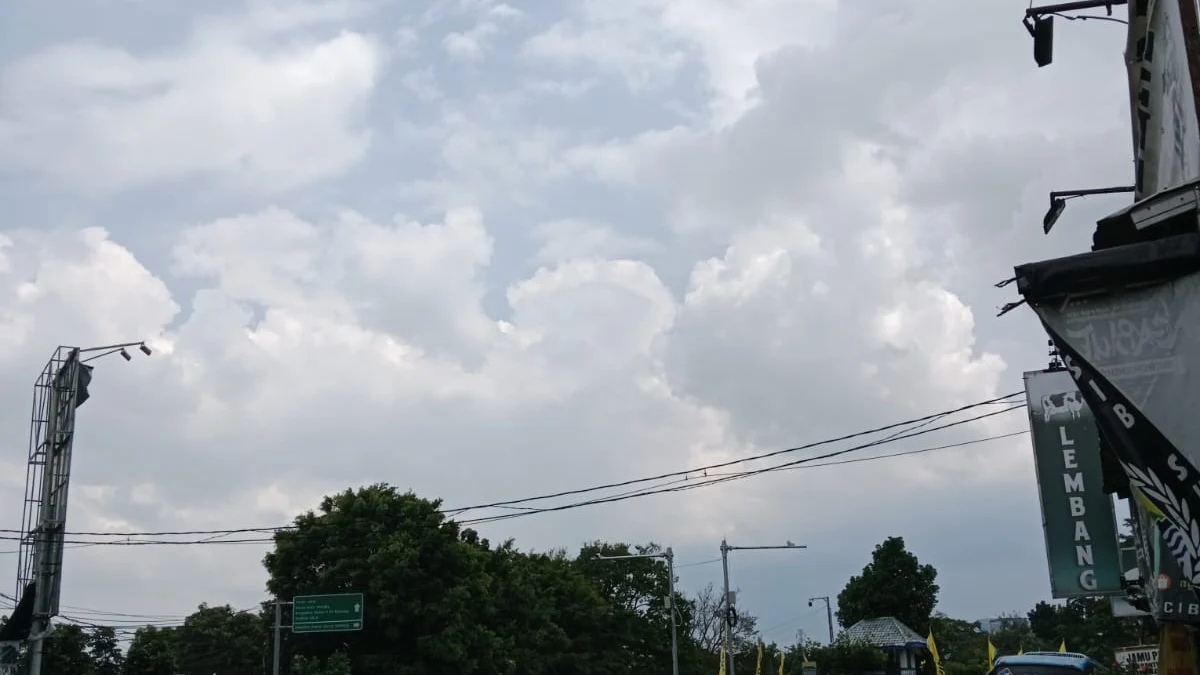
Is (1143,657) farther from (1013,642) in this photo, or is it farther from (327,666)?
(1013,642)

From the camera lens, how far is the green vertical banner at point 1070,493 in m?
18.3

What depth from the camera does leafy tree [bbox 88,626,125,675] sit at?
40375 mm

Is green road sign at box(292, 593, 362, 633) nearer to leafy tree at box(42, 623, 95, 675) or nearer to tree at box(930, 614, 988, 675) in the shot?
leafy tree at box(42, 623, 95, 675)

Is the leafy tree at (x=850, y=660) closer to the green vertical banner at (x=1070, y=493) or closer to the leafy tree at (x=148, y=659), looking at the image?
the leafy tree at (x=148, y=659)

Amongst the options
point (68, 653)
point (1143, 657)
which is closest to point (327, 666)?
point (68, 653)

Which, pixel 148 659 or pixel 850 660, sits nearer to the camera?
pixel 148 659

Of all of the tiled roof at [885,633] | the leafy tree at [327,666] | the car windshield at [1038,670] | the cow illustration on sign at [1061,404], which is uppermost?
the cow illustration on sign at [1061,404]

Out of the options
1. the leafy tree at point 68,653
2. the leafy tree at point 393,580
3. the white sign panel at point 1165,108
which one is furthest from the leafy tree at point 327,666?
the white sign panel at point 1165,108

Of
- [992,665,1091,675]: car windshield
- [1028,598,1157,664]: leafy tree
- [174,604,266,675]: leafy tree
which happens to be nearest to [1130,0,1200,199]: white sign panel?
[992,665,1091,675]: car windshield

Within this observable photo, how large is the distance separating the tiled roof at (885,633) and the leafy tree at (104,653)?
1465 inches

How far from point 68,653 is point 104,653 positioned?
1750 mm

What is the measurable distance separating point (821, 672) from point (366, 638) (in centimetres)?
2357

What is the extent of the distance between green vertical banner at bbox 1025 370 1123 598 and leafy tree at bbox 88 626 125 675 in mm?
34333

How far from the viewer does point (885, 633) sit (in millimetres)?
63625
